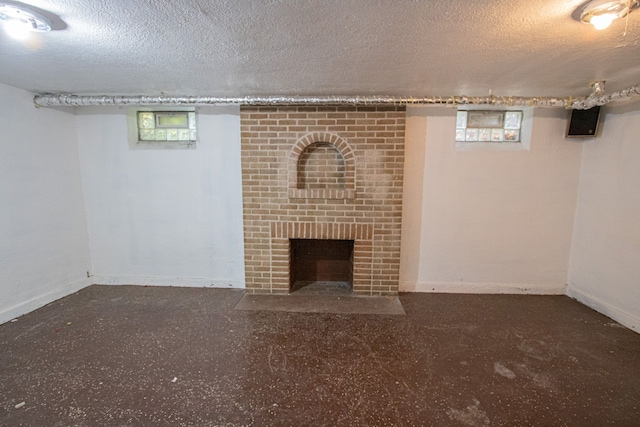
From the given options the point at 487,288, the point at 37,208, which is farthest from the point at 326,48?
the point at 37,208

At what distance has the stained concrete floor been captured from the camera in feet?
5.41

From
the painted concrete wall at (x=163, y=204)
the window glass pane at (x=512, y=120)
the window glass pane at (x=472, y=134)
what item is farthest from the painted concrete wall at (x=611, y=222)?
the painted concrete wall at (x=163, y=204)

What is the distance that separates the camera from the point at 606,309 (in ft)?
9.15

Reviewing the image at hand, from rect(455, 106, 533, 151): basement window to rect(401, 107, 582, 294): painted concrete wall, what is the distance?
0.12 meters

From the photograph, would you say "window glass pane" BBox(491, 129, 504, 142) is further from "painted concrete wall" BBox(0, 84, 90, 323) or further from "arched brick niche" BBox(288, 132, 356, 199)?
"painted concrete wall" BBox(0, 84, 90, 323)

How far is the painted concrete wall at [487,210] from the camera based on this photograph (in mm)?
3084

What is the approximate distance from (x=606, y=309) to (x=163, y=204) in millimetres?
4824

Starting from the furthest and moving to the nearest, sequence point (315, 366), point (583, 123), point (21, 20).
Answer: point (583, 123)
point (315, 366)
point (21, 20)

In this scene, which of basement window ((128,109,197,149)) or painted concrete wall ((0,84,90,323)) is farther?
basement window ((128,109,197,149))

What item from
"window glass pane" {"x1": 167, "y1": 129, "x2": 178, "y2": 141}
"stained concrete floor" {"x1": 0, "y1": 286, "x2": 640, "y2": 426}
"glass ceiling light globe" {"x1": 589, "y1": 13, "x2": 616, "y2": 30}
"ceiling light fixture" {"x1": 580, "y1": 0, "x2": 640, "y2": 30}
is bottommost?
"stained concrete floor" {"x1": 0, "y1": 286, "x2": 640, "y2": 426}

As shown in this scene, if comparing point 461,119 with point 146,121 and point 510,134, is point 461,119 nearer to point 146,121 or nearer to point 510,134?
point 510,134

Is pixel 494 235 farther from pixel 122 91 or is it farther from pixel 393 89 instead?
pixel 122 91

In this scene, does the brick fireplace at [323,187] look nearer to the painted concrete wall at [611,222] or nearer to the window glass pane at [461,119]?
the window glass pane at [461,119]


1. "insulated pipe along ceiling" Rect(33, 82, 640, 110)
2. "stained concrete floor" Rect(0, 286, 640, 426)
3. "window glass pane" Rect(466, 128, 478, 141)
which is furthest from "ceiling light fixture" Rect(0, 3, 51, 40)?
"window glass pane" Rect(466, 128, 478, 141)
